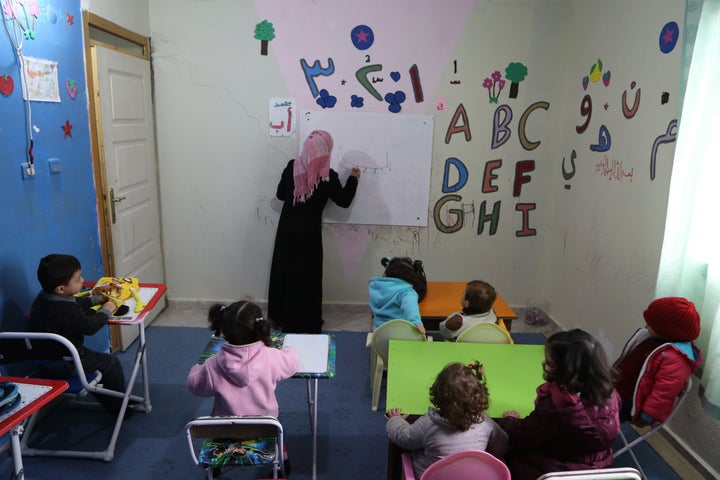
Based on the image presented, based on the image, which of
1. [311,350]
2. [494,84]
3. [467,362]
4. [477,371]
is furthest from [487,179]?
[477,371]

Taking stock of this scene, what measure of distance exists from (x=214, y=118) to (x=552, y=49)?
2.61 m

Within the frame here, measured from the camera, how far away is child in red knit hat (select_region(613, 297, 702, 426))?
7.34ft

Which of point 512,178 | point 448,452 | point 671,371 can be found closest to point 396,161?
point 512,178

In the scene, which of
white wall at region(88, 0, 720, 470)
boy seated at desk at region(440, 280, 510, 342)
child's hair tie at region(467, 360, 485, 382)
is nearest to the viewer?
child's hair tie at region(467, 360, 485, 382)

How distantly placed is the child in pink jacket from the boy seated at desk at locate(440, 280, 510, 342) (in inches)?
39.0

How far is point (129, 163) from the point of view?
3.74 metres

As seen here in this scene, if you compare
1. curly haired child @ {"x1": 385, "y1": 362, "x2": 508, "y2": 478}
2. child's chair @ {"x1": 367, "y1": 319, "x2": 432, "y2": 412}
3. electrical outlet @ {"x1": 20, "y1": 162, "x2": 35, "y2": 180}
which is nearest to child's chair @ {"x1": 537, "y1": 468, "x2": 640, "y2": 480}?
curly haired child @ {"x1": 385, "y1": 362, "x2": 508, "y2": 478}

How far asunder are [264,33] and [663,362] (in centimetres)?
333

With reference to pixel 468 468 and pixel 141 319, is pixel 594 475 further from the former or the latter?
pixel 141 319

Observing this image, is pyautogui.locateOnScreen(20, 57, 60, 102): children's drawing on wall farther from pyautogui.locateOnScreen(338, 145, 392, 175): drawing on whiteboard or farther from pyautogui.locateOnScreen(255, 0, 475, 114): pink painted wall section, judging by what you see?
pyautogui.locateOnScreen(338, 145, 392, 175): drawing on whiteboard

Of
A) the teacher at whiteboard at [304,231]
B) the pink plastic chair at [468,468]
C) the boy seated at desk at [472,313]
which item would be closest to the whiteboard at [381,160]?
the teacher at whiteboard at [304,231]

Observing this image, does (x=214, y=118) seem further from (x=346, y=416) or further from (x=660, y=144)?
(x=660, y=144)

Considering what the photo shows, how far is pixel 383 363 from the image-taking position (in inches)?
115

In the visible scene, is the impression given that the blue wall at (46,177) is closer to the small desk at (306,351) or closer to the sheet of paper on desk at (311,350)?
the small desk at (306,351)
